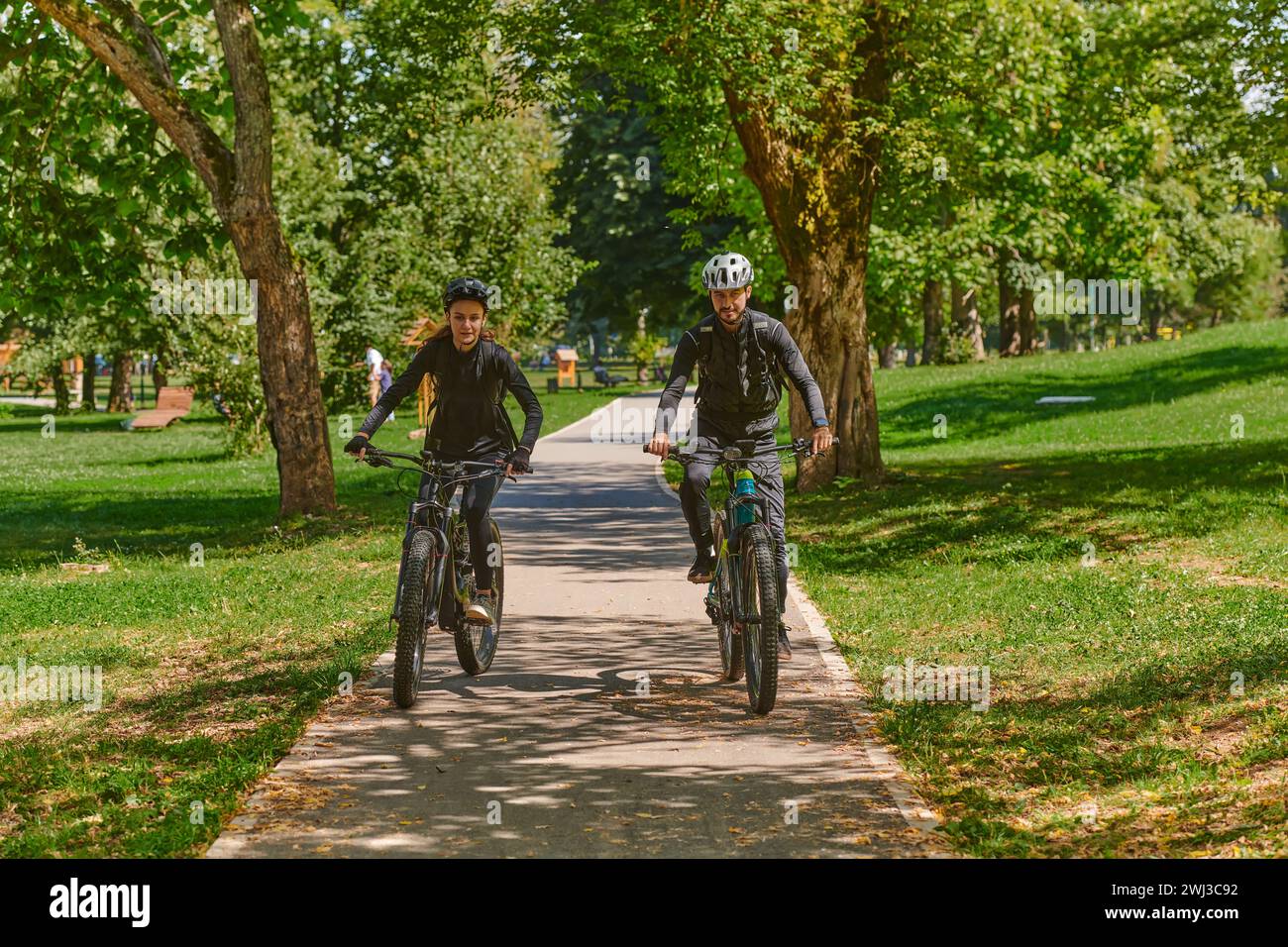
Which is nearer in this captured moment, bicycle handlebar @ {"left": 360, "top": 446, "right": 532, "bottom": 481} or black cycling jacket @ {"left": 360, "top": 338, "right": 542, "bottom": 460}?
bicycle handlebar @ {"left": 360, "top": 446, "right": 532, "bottom": 481}

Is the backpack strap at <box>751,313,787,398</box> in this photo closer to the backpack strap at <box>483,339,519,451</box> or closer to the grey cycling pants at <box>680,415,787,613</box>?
the grey cycling pants at <box>680,415,787,613</box>

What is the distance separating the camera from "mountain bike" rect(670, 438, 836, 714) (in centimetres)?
760

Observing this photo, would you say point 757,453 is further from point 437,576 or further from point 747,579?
point 437,576

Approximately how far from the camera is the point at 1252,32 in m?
16.0

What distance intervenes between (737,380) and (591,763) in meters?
2.35

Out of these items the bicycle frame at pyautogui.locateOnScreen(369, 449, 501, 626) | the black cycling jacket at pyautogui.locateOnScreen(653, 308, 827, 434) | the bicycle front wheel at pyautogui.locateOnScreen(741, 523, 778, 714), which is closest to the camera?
the bicycle front wheel at pyautogui.locateOnScreen(741, 523, 778, 714)

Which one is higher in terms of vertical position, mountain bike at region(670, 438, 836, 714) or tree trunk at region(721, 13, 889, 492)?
tree trunk at region(721, 13, 889, 492)

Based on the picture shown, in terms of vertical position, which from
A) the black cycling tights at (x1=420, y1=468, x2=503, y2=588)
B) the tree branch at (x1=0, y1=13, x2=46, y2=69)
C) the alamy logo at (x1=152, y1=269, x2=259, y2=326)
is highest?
the tree branch at (x1=0, y1=13, x2=46, y2=69)

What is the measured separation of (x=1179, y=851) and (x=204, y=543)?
11.7m

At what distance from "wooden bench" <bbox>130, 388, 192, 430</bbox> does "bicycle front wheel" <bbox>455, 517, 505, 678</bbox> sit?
1289 inches

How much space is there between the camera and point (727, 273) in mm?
7957

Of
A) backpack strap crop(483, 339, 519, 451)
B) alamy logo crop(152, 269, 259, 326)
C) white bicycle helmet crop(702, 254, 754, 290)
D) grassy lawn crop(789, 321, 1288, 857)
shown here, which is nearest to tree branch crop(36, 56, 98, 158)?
alamy logo crop(152, 269, 259, 326)

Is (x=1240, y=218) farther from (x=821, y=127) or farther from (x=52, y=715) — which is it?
(x=52, y=715)
